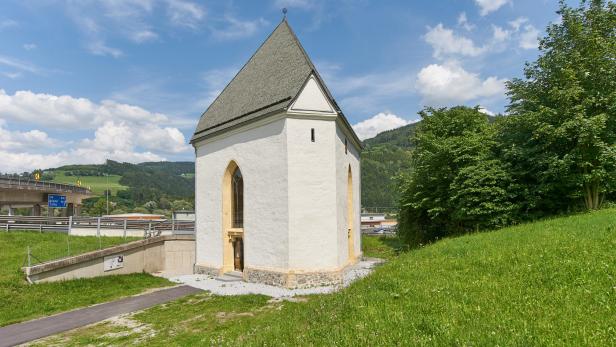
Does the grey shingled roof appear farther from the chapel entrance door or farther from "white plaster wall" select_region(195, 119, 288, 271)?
the chapel entrance door

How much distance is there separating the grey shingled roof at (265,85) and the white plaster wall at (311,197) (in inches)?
67.3

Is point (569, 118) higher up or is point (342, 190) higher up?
point (569, 118)

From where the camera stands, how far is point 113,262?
66.3ft

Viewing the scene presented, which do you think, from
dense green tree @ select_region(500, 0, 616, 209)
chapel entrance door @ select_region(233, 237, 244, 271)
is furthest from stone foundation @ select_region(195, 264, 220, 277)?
dense green tree @ select_region(500, 0, 616, 209)

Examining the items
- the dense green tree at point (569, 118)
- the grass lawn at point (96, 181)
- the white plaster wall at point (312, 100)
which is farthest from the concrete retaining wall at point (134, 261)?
the grass lawn at point (96, 181)

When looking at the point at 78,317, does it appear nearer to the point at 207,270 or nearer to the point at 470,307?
the point at 207,270

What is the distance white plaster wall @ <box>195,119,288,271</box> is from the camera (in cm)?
1734

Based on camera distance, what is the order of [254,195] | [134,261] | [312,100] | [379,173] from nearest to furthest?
1. [312,100]
2. [254,195]
3. [134,261]
4. [379,173]

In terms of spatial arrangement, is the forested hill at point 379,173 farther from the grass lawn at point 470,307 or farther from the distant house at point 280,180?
the grass lawn at point 470,307

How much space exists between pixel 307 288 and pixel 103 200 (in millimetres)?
100480

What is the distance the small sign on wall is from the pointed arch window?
6713 mm

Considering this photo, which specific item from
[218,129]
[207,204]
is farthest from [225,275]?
[218,129]

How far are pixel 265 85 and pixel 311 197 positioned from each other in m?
7.22

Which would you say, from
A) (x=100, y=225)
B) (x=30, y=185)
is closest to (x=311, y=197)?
(x=100, y=225)
